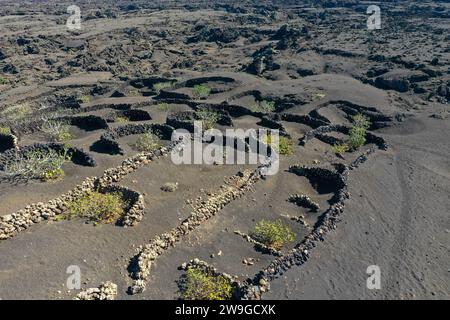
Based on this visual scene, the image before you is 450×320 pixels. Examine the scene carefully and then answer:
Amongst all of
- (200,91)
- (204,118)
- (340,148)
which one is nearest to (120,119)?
(204,118)

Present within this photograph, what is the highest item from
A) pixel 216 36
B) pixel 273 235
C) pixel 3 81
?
pixel 216 36

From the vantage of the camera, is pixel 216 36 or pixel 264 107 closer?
pixel 264 107

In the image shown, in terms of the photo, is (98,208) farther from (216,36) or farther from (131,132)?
(216,36)

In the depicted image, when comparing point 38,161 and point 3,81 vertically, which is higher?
point 3,81

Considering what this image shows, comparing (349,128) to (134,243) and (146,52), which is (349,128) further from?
(146,52)

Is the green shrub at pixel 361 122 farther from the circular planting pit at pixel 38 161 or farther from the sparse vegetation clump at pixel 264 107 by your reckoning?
the circular planting pit at pixel 38 161
